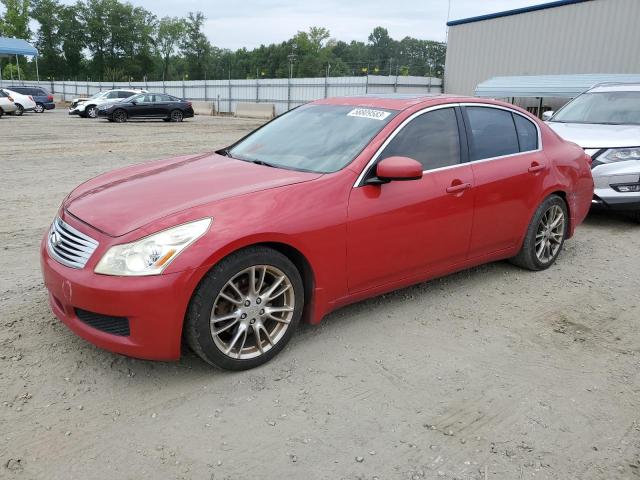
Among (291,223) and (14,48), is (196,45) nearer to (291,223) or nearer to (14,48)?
(14,48)

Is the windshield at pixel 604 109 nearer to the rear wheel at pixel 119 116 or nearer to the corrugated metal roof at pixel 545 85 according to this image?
the corrugated metal roof at pixel 545 85

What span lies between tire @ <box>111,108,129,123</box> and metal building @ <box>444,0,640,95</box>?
15.6 meters

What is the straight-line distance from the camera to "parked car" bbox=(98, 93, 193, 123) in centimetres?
2542

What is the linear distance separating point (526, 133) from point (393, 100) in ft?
4.70

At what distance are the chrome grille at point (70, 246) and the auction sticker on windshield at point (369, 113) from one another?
6.89ft

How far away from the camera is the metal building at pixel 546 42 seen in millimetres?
19500

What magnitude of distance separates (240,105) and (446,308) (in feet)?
106

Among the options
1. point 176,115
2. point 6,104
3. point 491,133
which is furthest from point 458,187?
point 6,104

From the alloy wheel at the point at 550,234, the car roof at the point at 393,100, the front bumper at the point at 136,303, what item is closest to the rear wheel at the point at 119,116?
the car roof at the point at 393,100

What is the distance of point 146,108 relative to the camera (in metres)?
25.9

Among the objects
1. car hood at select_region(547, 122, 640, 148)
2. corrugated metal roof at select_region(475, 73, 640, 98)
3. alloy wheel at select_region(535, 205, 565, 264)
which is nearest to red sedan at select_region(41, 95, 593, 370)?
alloy wheel at select_region(535, 205, 565, 264)

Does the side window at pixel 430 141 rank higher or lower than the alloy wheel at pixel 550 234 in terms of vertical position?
higher

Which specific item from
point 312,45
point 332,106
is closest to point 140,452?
point 332,106

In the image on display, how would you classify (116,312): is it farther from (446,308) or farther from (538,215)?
(538,215)
